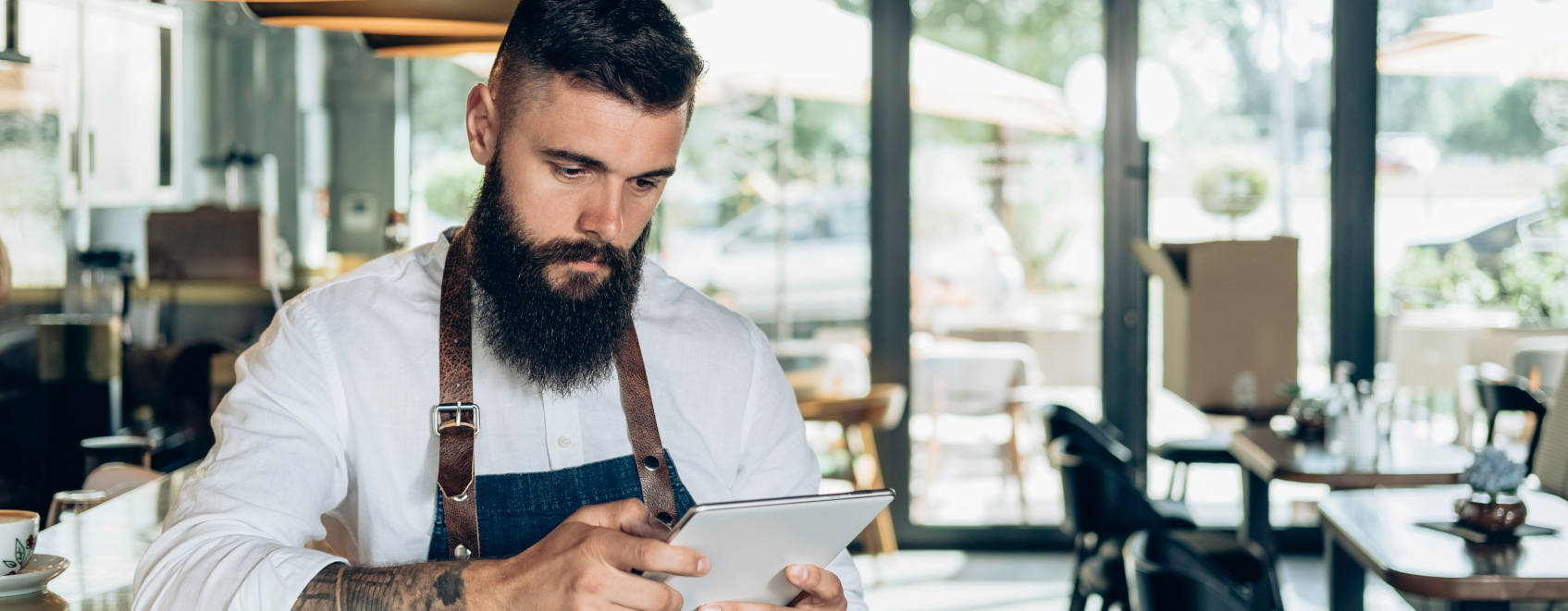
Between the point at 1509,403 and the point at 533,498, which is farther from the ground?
the point at 533,498

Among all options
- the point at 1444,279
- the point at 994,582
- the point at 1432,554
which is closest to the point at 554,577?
the point at 1432,554

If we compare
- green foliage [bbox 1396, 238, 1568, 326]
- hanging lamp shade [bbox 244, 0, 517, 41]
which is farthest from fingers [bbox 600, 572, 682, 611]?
green foliage [bbox 1396, 238, 1568, 326]

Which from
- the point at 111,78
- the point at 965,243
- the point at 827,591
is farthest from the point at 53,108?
the point at 965,243

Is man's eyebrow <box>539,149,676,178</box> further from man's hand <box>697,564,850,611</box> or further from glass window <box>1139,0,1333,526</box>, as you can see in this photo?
glass window <box>1139,0,1333,526</box>

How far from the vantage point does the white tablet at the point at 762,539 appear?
96cm

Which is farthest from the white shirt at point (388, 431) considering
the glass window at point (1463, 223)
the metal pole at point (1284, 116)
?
the glass window at point (1463, 223)

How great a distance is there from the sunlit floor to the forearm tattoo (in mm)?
3190

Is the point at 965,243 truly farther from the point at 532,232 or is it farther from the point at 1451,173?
the point at 532,232

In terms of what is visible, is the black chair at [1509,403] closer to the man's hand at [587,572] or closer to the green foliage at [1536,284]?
the green foliage at [1536,284]

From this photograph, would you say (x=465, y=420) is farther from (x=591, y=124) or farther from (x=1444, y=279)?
(x=1444, y=279)

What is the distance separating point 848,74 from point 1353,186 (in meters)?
2.13

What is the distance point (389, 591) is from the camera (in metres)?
1.03

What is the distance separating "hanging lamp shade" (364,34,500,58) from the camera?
2084mm

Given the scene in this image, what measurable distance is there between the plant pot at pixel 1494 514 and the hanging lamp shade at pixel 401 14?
2097 millimetres
